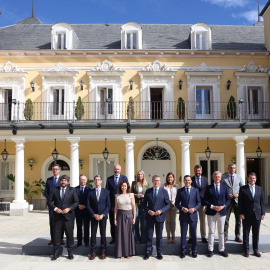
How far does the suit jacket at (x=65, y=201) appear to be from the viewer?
291 inches

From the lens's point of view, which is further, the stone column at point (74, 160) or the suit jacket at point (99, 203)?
the stone column at point (74, 160)

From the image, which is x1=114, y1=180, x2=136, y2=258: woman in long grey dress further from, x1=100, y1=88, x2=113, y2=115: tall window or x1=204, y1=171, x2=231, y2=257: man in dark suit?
x1=100, y1=88, x2=113, y2=115: tall window

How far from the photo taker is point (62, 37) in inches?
698

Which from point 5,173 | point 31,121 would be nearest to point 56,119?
point 31,121

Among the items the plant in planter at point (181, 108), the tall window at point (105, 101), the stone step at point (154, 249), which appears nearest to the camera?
the stone step at point (154, 249)

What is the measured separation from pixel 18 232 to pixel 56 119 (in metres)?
7.15

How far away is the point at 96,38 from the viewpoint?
18938 millimetres

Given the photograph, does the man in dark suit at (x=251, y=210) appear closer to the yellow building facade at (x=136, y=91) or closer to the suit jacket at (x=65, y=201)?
the suit jacket at (x=65, y=201)

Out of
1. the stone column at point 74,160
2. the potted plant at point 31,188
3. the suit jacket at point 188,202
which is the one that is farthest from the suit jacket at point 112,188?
Result: the potted plant at point 31,188

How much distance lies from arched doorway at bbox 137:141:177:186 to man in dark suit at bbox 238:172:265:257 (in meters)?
10.3

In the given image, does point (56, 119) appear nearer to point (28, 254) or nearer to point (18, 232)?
point (18, 232)

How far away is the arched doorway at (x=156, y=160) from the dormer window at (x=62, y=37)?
20.6 ft

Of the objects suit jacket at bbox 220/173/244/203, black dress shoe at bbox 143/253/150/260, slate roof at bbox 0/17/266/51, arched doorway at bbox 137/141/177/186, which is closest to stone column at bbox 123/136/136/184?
arched doorway at bbox 137/141/177/186

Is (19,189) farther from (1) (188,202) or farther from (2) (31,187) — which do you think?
(1) (188,202)
